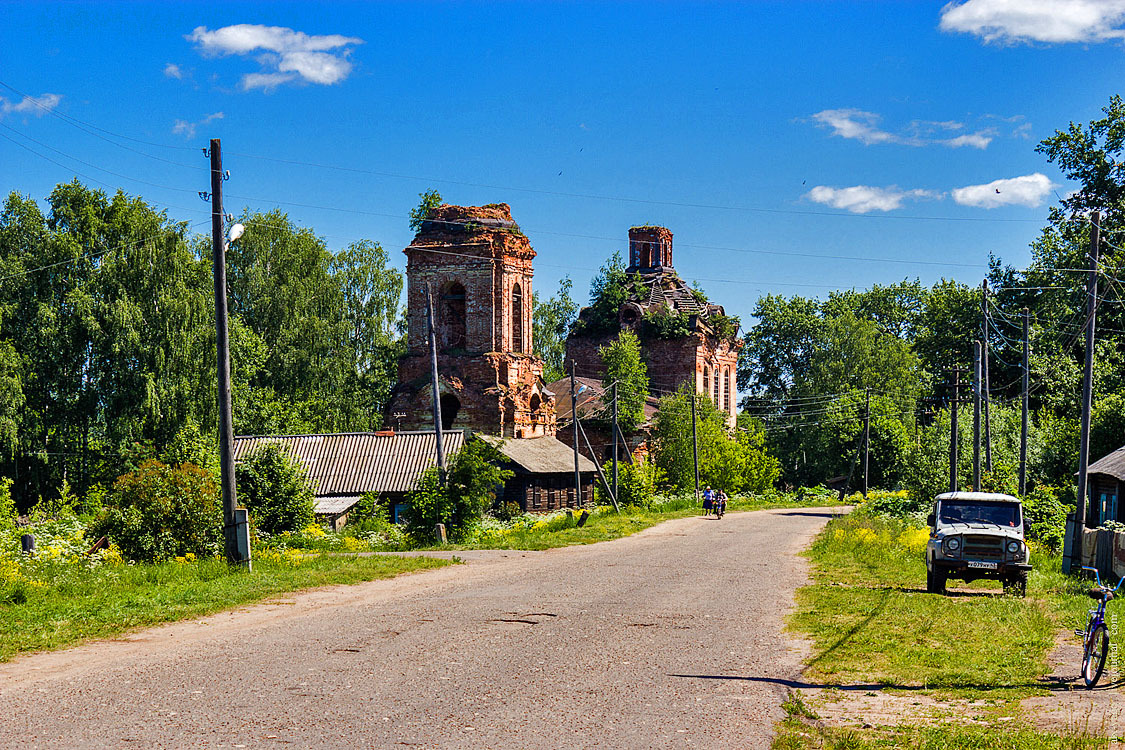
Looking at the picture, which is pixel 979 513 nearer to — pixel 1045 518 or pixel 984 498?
pixel 984 498

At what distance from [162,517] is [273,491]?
348 inches

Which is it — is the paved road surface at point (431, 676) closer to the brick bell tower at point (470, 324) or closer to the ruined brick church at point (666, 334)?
the brick bell tower at point (470, 324)

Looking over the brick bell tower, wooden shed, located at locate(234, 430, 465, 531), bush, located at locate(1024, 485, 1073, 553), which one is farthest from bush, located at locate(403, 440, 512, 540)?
the brick bell tower

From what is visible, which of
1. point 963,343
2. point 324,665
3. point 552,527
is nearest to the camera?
point 324,665

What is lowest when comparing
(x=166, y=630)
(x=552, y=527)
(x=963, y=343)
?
(x=552, y=527)

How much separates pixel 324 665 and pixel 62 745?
3.21 m

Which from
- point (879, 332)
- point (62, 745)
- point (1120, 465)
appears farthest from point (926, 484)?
point (879, 332)

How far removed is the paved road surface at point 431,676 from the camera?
25.8 feet

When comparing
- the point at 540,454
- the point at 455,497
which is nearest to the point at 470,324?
the point at 540,454

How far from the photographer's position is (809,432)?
7394 cm

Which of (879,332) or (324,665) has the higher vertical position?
(879,332)

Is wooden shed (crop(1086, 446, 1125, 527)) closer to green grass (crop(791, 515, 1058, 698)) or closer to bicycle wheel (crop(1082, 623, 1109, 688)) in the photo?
green grass (crop(791, 515, 1058, 698))

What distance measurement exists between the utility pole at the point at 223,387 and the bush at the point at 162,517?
5.91 feet

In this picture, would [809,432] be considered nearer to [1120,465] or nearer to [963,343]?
[963,343]
